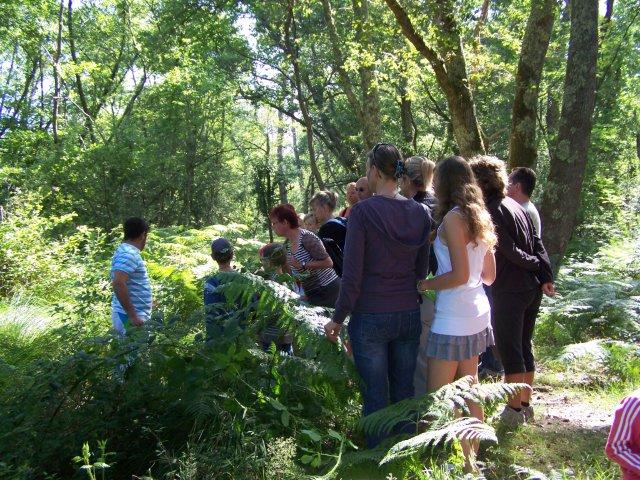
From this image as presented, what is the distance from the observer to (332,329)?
3.58m

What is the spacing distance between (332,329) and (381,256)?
550 mm

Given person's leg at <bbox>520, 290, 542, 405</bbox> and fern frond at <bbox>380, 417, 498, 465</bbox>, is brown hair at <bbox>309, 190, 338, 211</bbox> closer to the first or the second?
person's leg at <bbox>520, 290, 542, 405</bbox>

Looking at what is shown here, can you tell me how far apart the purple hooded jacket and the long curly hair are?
0.18 metres

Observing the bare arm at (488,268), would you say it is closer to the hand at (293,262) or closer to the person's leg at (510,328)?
the person's leg at (510,328)

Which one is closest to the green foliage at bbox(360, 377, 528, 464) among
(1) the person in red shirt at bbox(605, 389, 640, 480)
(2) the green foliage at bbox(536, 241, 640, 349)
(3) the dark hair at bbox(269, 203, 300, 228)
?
(1) the person in red shirt at bbox(605, 389, 640, 480)

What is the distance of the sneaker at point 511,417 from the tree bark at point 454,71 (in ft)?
14.3

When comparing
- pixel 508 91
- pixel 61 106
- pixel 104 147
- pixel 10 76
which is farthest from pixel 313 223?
pixel 10 76

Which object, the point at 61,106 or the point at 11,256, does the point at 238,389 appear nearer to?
the point at 11,256

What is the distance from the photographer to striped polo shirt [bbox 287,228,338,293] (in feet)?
17.0

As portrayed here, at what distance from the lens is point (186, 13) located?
13305 millimetres

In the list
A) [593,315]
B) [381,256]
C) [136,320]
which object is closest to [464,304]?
[381,256]

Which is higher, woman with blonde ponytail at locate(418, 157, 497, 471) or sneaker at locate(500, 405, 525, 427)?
woman with blonde ponytail at locate(418, 157, 497, 471)

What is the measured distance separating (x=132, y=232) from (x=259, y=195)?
15.2m

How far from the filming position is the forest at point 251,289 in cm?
317
